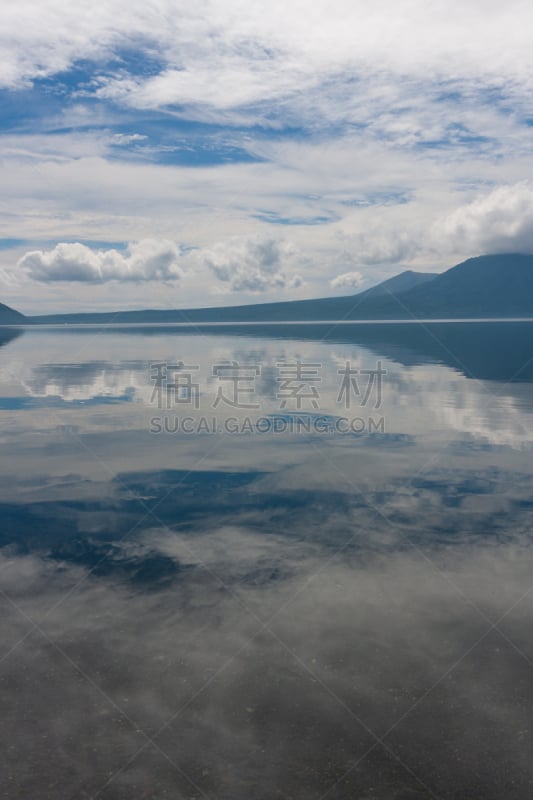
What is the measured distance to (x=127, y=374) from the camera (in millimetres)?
42219

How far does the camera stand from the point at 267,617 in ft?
32.6

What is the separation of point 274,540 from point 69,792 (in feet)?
22.7

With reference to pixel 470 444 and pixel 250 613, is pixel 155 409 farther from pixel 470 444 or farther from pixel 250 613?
pixel 250 613

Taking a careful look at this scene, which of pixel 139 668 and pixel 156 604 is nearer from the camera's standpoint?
pixel 139 668

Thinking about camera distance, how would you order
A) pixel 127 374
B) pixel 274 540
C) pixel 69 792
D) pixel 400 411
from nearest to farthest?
pixel 69 792 < pixel 274 540 < pixel 400 411 < pixel 127 374

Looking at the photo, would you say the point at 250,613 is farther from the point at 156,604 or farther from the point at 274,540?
the point at 274,540

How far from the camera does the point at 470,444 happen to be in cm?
2133

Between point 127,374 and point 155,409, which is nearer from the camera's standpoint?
point 155,409

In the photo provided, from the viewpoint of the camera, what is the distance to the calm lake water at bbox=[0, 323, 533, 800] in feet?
22.8

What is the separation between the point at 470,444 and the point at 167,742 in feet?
53.0

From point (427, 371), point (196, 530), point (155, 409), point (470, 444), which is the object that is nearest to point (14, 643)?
point (196, 530)

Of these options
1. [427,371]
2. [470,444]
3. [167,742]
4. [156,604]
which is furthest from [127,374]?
[167,742]

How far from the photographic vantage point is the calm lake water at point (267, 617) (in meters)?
6.96

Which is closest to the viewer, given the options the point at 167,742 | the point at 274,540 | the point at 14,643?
the point at 167,742
